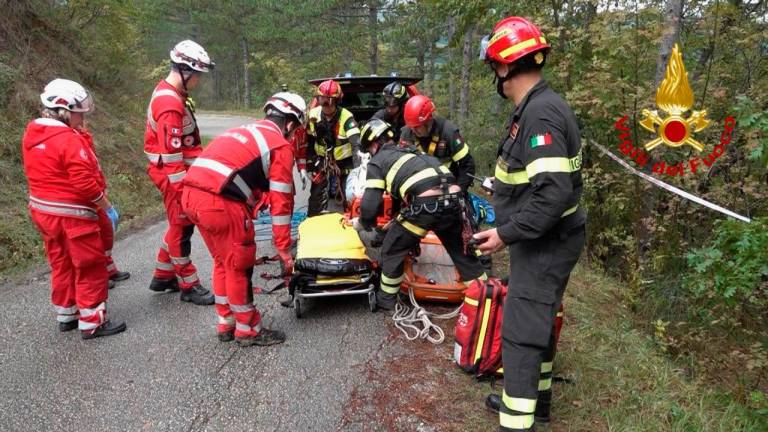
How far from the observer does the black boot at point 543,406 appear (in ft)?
9.78

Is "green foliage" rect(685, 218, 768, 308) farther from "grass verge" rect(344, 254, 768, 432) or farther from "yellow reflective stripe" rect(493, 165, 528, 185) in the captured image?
"yellow reflective stripe" rect(493, 165, 528, 185)

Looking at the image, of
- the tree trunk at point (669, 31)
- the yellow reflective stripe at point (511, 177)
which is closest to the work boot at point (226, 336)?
the yellow reflective stripe at point (511, 177)

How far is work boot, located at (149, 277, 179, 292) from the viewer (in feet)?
16.2

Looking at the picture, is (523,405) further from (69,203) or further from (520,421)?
(69,203)

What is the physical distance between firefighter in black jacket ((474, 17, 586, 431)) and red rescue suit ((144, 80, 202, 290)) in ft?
9.53

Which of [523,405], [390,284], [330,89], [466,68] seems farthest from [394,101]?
[466,68]

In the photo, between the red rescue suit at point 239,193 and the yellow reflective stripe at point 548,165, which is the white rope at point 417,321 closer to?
the red rescue suit at point 239,193

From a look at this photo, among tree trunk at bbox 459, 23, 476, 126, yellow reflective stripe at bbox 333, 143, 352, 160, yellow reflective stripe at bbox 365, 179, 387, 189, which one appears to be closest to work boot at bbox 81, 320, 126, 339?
yellow reflective stripe at bbox 365, 179, 387, 189

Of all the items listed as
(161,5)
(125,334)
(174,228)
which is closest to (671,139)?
(174,228)

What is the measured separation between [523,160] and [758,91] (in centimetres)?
325

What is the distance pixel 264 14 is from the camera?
2542 centimetres

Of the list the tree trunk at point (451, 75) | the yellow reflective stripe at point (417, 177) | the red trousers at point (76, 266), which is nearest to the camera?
the red trousers at point (76, 266)

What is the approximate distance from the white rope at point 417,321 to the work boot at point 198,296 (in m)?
→ 1.80

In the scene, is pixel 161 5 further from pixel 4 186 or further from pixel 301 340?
pixel 301 340
